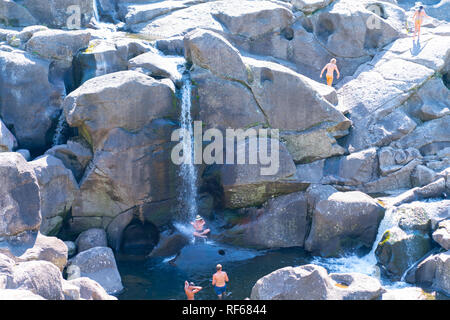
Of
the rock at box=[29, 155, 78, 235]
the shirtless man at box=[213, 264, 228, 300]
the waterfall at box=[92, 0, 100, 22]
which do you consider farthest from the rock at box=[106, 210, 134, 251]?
the waterfall at box=[92, 0, 100, 22]

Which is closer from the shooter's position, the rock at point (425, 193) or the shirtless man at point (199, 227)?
the rock at point (425, 193)

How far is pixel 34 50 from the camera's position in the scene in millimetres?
15453

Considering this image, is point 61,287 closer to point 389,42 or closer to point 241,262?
point 241,262

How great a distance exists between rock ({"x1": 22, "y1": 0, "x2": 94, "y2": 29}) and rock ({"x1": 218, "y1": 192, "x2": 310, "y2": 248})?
992 centimetres

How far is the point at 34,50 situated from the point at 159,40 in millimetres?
3933

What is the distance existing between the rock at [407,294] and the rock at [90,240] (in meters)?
7.24

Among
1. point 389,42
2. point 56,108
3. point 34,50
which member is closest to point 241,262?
point 56,108

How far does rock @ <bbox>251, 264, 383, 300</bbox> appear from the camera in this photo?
9.11m

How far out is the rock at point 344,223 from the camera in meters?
13.3

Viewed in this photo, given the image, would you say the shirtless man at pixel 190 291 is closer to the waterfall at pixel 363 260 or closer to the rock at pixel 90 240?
the rock at pixel 90 240

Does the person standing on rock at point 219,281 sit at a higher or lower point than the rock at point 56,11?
lower

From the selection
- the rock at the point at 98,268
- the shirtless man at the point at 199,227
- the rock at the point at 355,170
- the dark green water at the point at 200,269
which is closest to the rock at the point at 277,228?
the dark green water at the point at 200,269

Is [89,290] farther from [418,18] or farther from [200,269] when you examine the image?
[418,18]

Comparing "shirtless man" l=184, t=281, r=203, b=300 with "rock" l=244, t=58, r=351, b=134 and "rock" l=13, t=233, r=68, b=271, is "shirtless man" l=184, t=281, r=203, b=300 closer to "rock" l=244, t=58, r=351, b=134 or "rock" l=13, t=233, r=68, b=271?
"rock" l=13, t=233, r=68, b=271
